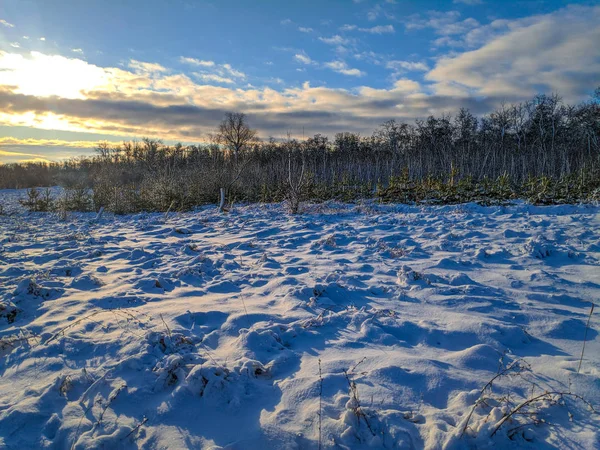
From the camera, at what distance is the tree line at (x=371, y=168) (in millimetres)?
10773

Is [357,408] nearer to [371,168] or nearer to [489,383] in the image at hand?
[489,383]

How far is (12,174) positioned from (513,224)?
139ft

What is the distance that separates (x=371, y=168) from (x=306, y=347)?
23.4m

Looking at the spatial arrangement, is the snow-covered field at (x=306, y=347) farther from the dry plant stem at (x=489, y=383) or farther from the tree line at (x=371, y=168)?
the tree line at (x=371, y=168)

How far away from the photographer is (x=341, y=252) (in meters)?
5.22

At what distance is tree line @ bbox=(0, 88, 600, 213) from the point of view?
35.3 ft

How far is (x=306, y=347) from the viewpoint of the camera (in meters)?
2.55

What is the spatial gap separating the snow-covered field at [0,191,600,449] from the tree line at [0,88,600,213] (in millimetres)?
5371

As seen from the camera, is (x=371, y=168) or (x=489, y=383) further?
(x=371, y=168)

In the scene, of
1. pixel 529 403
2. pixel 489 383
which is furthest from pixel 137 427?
pixel 529 403

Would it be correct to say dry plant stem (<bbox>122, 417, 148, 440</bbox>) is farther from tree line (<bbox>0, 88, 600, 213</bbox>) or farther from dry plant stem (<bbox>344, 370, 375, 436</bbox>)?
tree line (<bbox>0, 88, 600, 213</bbox>)

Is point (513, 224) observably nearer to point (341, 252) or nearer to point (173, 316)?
point (341, 252)

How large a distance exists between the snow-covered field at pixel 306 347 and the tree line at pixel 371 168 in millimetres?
5371

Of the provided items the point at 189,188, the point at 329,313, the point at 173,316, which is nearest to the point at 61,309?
the point at 173,316
